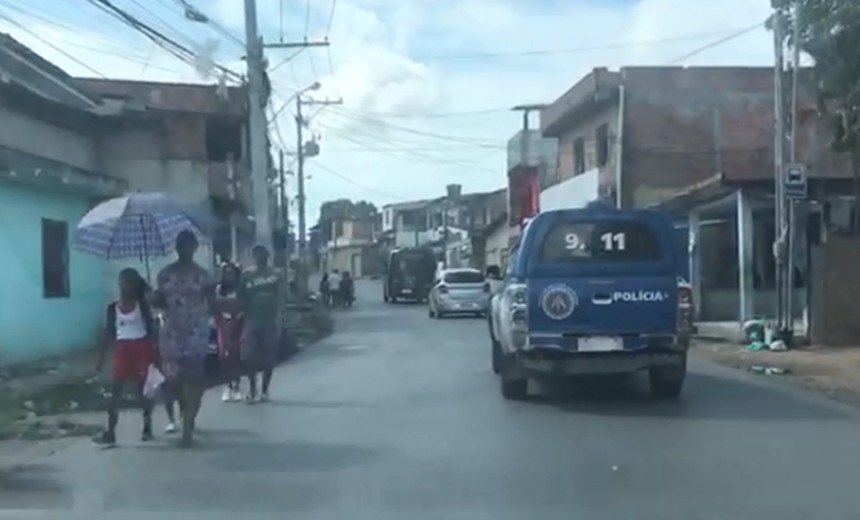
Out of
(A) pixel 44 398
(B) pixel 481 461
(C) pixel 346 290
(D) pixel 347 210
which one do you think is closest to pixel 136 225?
(A) pixel 44 398

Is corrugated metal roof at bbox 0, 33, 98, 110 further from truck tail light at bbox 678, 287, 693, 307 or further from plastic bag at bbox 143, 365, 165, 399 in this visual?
truck tail light at bbox 678, 287, 693, 307

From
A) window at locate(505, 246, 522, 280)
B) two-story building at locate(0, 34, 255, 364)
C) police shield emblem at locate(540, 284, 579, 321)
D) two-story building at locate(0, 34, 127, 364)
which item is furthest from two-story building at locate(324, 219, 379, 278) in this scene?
police shield emblem at locate(540, 284, 579, 321)

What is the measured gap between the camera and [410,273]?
5944 centimetres

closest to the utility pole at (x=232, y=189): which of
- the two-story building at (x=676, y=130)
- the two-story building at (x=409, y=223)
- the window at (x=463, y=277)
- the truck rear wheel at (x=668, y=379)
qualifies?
the window at (x=463, y=277)

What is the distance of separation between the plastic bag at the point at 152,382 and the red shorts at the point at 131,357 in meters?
0.11

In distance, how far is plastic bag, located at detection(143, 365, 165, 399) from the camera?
41.6 feet

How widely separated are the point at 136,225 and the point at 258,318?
175 cm

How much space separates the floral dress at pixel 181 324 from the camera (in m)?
12.6

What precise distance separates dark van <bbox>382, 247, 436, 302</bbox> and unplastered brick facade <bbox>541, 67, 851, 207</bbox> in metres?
18.6

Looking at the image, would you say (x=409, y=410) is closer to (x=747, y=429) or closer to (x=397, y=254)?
(x=747, y=429)

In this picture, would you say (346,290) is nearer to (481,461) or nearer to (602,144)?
(602,144)

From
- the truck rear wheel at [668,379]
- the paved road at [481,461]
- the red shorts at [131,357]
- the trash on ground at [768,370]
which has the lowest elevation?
the trash on ground at [768,370]

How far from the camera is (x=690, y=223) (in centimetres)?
3188

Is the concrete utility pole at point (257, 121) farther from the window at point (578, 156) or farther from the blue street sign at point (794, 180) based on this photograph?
the window at point (578, 156)
